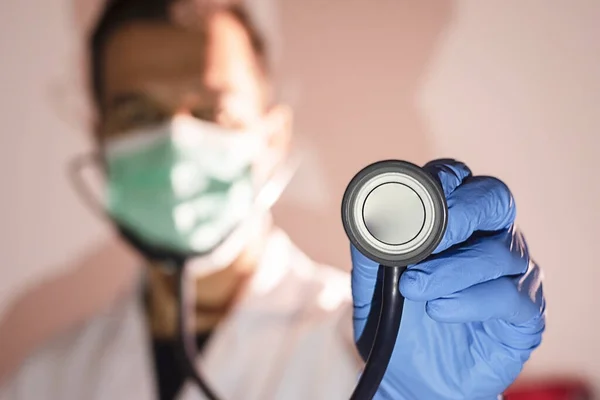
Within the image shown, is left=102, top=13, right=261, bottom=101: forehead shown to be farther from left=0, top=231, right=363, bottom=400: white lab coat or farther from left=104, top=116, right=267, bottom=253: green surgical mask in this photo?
left=0, top=231, right=363, bottom=400: white lab coat

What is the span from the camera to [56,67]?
158cm

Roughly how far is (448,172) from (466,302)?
0.14m

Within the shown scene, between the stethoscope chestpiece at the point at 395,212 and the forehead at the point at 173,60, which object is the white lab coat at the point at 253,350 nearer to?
the forehead at the point at 173,60

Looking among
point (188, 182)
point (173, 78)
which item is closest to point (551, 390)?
point (188, 182)

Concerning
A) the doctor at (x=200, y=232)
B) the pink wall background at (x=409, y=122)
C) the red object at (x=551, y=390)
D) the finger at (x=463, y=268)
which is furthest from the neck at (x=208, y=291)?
the finger at (x=463, y=268)

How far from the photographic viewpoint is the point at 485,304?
608 millimetres

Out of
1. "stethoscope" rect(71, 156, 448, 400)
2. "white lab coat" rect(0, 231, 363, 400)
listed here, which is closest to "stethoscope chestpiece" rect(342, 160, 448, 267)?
"stethoscope" rect(71, 156, 448, 400)

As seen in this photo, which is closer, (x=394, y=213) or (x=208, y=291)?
(x=394, y=213)

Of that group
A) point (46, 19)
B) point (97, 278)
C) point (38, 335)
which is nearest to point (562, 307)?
point (97, 278)

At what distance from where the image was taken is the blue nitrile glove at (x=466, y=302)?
601 mm

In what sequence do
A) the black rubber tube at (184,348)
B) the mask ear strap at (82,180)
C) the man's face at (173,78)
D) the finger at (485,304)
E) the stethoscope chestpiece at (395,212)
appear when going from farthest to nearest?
the mask ear strap at (82,180), the man's face at (173,78), the black rubber tube at (184,348), the finger at (485,304), the stethoscope chestpiece at (395,212)

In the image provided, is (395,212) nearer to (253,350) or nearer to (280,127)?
(253,350)

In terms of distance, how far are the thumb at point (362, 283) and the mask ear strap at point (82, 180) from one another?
1.00m

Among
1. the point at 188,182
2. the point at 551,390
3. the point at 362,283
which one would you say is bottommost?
the point at 551,390
